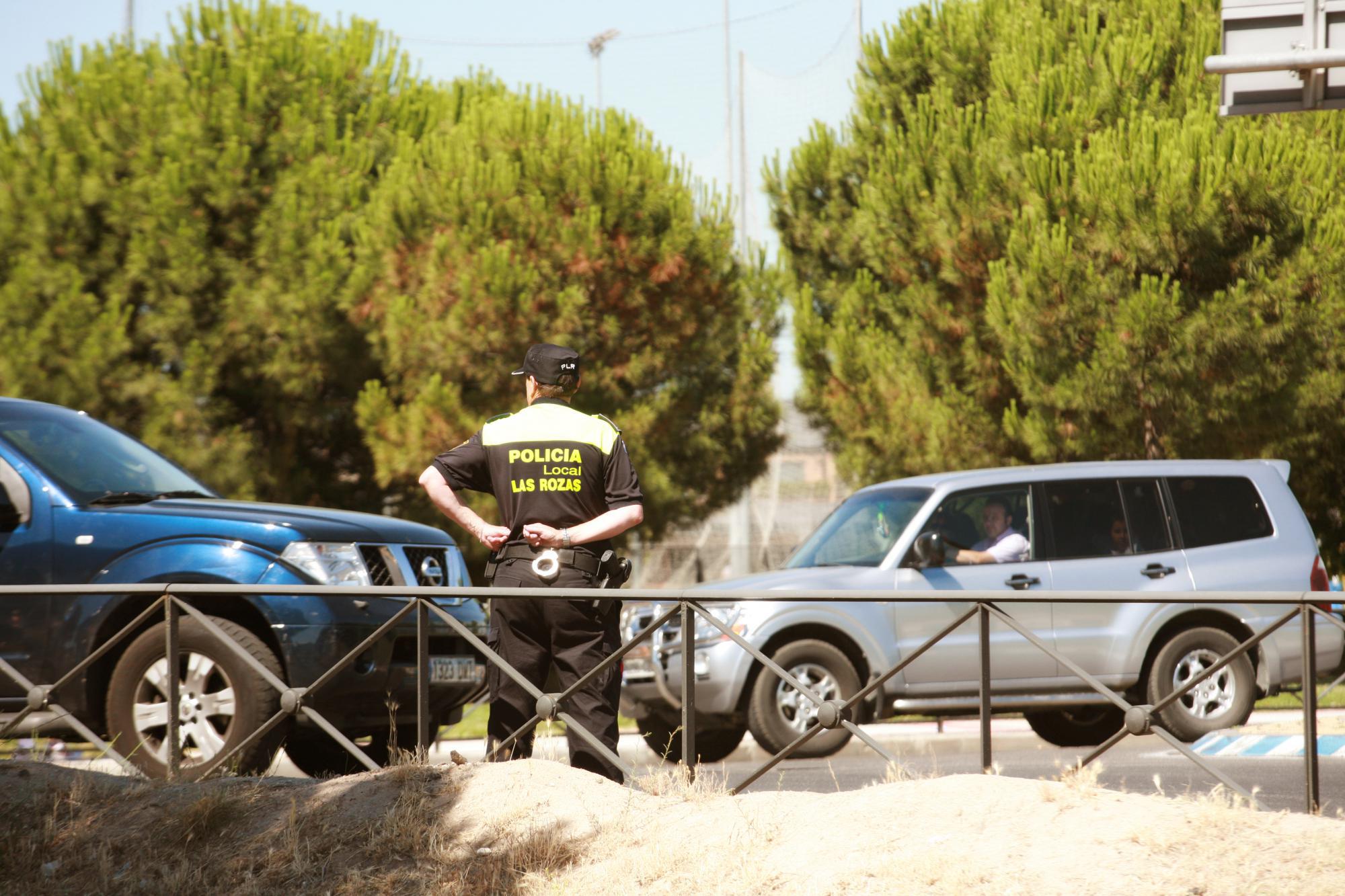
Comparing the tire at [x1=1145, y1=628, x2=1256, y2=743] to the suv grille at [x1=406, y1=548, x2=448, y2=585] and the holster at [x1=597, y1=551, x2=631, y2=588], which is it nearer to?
the holster at [x1=597, y1=551, x2=631, y2=588]

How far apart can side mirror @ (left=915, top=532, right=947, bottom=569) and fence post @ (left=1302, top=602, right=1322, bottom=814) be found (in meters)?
3.46

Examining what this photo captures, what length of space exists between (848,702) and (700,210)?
12549 millimetres

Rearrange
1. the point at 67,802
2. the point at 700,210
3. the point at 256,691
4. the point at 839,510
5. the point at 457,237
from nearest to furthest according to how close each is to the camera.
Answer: the point at 67,802 → the point at 256,691 → the point at 839,510 → the point at 457,237 → the point at 700,210

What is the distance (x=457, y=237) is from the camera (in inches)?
632

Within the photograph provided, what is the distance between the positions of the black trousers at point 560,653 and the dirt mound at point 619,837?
0.70 ft

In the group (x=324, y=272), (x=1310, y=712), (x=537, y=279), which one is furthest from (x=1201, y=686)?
(x=324, y=272)

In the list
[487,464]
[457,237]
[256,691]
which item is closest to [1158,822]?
[487,464]

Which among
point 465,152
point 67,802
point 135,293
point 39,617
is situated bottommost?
point 67,802

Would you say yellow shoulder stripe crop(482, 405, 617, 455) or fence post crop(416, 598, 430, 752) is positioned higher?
yellow shoulder stripe crop(482, 405, 617, 455)

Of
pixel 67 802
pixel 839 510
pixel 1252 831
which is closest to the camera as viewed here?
pixel 1252 831

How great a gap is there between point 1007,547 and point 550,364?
4.38m

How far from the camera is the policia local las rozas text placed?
5.56m

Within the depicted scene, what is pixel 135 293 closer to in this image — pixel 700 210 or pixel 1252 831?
pixel 700 210

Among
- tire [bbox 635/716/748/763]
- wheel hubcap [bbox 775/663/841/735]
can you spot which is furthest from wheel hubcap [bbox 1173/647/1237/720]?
tire [bbox 635/716/748/763]
